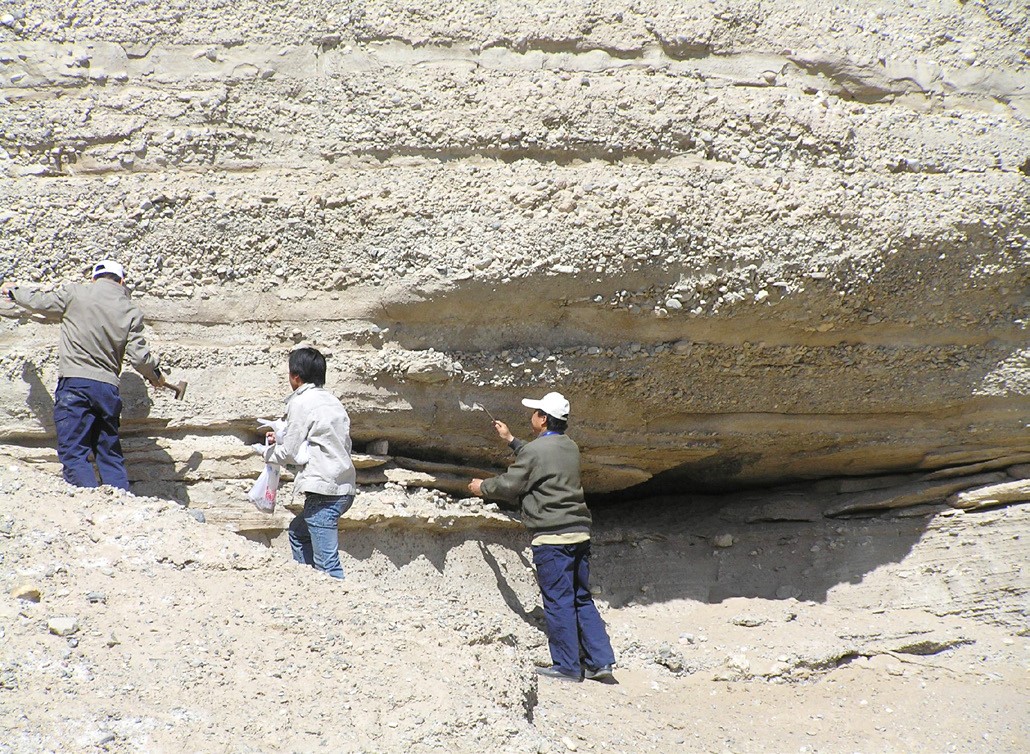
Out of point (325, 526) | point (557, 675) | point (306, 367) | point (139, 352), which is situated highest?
point (306, 367)

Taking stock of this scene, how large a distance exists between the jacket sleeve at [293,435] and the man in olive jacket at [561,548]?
1.00 metres

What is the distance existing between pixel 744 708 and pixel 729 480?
6.56 ft

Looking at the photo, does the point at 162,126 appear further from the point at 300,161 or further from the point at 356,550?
the point at 356,550

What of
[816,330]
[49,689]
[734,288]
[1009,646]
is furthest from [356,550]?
[1009,646]

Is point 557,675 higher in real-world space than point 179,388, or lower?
lower

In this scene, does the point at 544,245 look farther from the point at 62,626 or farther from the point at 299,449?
the point at 62,626

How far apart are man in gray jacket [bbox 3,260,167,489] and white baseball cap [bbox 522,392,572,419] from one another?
189 centimetres

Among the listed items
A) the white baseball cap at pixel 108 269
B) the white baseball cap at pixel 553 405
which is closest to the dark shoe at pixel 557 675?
the white baseball cap at pixel 553 405

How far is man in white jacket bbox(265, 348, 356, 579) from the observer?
160 inches

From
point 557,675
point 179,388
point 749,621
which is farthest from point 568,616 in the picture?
point 179,388

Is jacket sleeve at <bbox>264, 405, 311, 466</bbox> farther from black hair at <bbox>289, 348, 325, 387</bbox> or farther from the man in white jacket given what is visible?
black hair at <bbox>289, 348, 325, 387</bbox>

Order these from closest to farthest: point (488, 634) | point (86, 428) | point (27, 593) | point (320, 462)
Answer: point (27, 593) → point (488, 634) → point (320, 462) → point (86, 428)

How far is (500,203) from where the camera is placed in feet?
16.0

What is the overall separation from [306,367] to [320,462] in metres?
0.45
